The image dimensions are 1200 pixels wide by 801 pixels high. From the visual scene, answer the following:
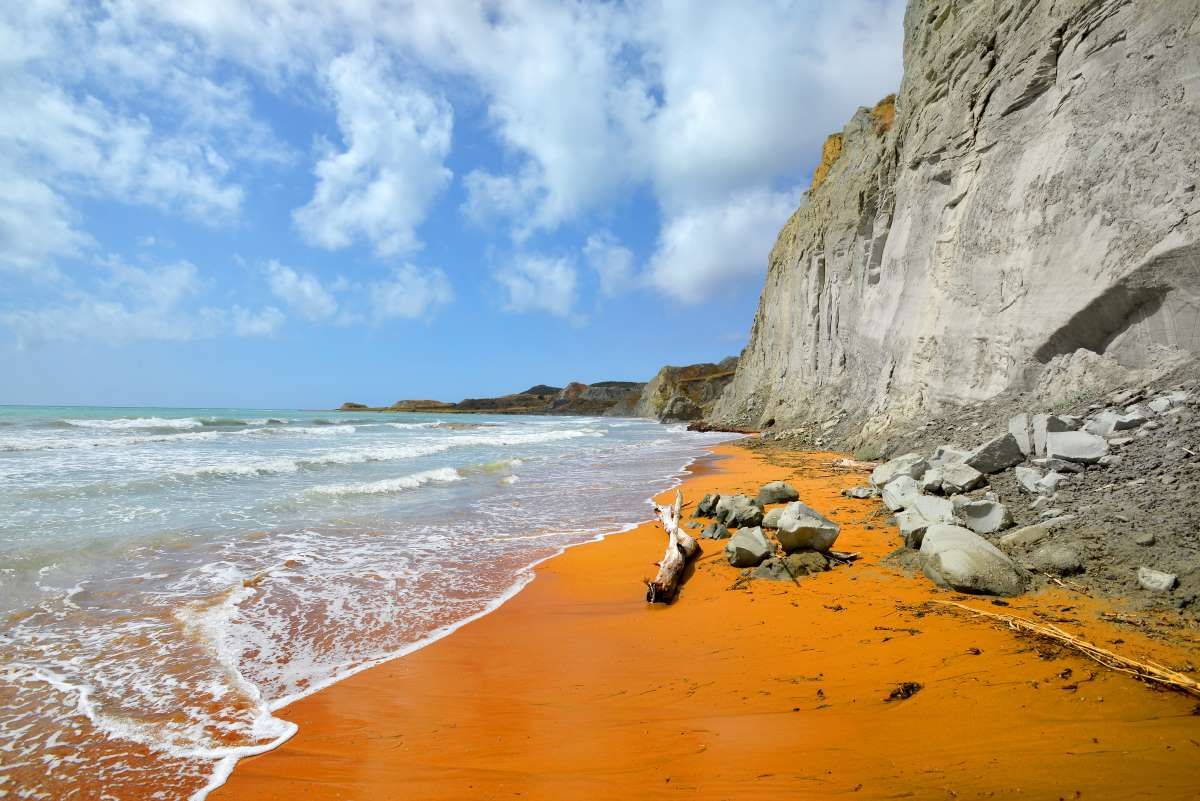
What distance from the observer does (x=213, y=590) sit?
5898mm

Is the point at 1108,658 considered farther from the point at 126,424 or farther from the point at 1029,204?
the point at 126,424

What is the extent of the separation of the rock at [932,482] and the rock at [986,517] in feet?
4.26

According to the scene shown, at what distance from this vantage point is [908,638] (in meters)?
3.66

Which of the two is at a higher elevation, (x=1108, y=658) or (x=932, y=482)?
(x=932, y=482)

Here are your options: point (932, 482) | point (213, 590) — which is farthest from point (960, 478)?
point (213, 590)

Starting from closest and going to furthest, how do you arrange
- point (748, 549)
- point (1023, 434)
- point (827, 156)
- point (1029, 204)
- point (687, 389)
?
1. point (748, 549)
2. point (1023, 434)
3. point (1029, 204)
4. point (827, 156)
5. point (687, 389)

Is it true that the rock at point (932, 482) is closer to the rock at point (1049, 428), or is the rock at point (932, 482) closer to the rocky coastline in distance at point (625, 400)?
the rock at point (1049, 428)

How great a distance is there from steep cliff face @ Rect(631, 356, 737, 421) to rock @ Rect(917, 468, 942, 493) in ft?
199

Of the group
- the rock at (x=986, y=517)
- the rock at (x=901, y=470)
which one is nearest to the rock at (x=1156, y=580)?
the rock at (x=986, y=517)

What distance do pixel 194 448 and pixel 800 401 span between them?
26.8 metres

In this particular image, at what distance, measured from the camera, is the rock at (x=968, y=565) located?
422cm

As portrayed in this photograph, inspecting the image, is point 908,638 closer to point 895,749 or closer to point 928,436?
point 895,749

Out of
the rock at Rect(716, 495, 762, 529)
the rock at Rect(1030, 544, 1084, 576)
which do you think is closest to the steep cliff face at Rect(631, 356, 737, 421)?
the rock at Rect(716, 495, 762, 529)

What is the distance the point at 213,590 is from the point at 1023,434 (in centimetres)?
1010
